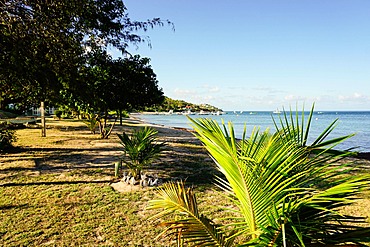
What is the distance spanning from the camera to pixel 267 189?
67.7 inches

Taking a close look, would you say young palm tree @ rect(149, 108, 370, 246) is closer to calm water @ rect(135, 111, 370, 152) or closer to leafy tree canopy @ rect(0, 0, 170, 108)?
calm water @ rect(135, 111, 370, 152)

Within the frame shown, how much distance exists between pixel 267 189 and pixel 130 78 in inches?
517

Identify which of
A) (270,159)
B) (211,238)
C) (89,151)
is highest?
(270,159)

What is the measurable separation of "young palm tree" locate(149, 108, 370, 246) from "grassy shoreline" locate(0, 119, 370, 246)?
1.69 metres

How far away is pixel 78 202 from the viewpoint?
5031 millimetres

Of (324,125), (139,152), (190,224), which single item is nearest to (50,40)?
(139,152)

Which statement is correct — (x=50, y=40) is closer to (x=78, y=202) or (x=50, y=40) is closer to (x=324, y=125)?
(x=78, y=202)

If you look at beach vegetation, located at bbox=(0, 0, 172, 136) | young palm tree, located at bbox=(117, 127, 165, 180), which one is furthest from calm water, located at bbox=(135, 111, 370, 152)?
beach vegetation, located at bbox=(0, 0, 172, 136)

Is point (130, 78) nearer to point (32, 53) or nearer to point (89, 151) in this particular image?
point (89, 151)

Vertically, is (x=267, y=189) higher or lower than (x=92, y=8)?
lower

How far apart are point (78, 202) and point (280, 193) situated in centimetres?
425

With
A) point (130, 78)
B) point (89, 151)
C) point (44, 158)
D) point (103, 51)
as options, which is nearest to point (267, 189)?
point (103, 51)

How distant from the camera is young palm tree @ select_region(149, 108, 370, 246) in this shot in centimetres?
154

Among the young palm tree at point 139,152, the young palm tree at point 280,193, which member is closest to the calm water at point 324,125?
the young palm tree at point 280,193
